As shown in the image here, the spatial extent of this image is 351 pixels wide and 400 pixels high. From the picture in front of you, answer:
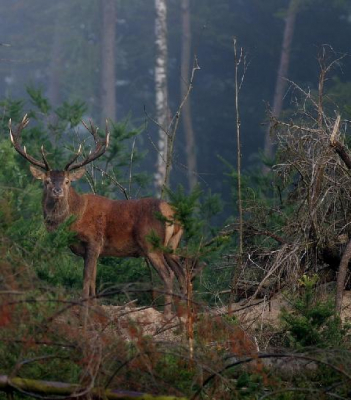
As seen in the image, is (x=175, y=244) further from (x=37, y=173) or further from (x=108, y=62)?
(x=108, y=62)

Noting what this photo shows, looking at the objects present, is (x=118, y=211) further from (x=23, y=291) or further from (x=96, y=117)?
(x=96, y=117)

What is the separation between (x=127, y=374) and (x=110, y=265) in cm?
702

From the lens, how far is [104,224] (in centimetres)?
1220

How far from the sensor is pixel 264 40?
35750mm

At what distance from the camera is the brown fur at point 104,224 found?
1203 cm

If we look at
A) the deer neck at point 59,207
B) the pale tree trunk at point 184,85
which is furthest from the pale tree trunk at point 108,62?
the deer neck at point 59,207

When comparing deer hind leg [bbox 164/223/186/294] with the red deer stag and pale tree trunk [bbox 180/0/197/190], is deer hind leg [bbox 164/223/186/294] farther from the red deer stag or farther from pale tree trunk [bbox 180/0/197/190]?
pale tree trunk [bbox 180/0/197/190]

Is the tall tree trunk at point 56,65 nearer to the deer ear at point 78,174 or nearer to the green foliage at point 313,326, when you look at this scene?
the deer ear at point 78,174

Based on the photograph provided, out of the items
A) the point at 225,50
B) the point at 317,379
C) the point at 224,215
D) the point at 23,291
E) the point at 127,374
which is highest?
the point at 23,291

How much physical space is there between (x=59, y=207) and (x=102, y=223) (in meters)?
0.55

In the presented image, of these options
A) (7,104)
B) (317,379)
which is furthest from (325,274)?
(7,104)

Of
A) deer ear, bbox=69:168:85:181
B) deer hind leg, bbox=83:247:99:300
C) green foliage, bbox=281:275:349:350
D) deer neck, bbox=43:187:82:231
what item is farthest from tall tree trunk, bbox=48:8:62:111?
green foliage, bbox=281:275:349:350

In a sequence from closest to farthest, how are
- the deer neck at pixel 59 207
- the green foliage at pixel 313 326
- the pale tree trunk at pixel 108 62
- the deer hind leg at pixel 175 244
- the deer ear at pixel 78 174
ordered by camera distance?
the green foliage at pixel 313 326
the deer hind leg at pixel 175 244
the deer neck at pixel 59 207
the deer ear at pixel 78 174
the pale tree trunk at pixel 108 62

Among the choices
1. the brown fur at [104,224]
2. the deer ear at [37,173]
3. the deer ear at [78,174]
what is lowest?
the brown fur at [104,224]
